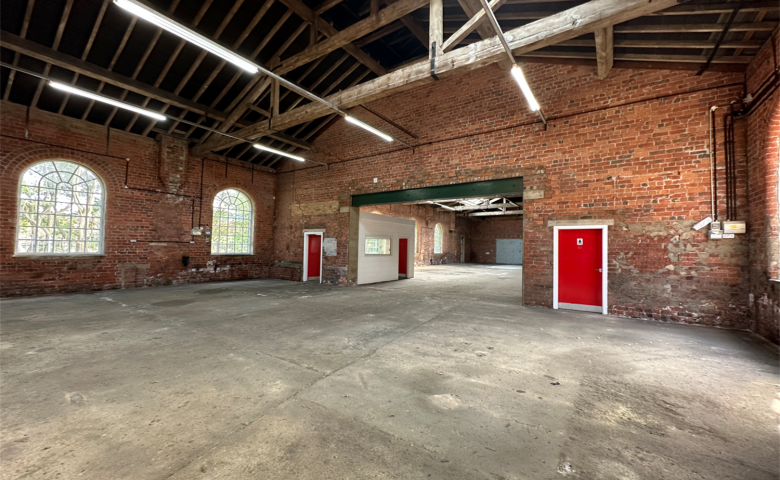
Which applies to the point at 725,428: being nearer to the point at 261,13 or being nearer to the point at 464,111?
the point at 464,111

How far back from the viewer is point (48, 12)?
570 cm

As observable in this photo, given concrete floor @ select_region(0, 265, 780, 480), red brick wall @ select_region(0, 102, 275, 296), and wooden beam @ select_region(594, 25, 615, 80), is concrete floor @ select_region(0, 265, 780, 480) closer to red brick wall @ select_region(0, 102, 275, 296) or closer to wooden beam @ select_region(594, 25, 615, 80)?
red brick wall @ select_region(0, 102, 275, 296)

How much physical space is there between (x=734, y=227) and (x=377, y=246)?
8681mm

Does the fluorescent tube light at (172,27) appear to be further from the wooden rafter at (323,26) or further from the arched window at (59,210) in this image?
the arched window at (59,210)

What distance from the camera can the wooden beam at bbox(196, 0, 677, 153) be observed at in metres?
3.60

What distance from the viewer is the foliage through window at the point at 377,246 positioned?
34.7 feet

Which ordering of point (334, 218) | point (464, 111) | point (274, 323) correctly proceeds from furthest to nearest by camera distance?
point (334, 218)
point (464, 111)
point (274, 323)

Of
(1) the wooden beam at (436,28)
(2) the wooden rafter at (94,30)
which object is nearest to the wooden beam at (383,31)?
(1) the wooden beam at (436,28)

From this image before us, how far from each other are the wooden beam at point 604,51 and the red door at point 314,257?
8.83 metres

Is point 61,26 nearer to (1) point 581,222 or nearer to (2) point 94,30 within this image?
(2) point 94,30

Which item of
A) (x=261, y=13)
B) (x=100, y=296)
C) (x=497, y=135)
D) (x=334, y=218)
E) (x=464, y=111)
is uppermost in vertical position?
(x=261, y=13)

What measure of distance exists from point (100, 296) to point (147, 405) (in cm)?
692

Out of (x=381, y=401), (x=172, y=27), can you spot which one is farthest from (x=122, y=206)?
(x=381, y=401)

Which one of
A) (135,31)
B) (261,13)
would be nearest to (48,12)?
(135,31)
